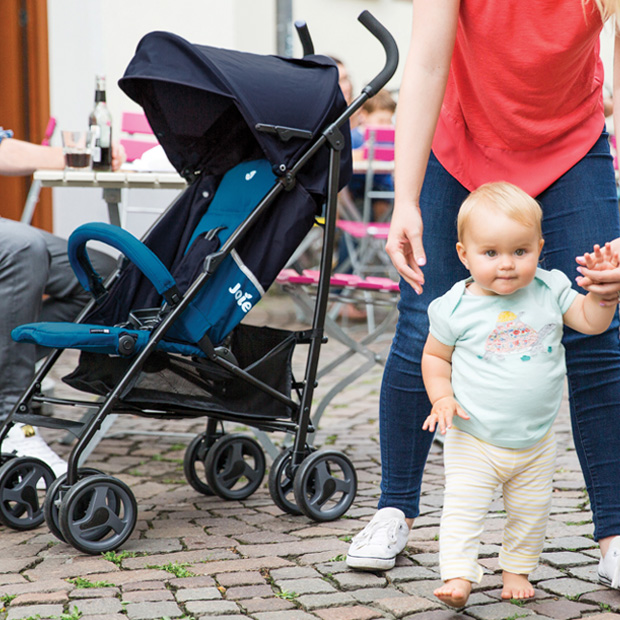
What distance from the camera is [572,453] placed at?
403 cm

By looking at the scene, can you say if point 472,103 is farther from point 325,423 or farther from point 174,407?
point 325,423

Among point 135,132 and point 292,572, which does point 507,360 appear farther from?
point 135,132

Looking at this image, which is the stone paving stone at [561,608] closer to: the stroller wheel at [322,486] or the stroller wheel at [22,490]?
the stroller wheel at [322,486]

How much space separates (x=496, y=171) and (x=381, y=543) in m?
0.99

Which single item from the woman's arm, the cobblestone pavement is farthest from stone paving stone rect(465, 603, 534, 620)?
the woman's arm

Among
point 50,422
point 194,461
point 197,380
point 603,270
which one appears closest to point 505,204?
point 603,270

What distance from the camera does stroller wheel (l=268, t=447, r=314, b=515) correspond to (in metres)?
3.13

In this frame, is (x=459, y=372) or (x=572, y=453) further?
(x=572, y=453)

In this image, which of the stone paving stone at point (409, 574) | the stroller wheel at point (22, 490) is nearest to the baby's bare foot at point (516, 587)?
the stone paving stone at point (409, 574)

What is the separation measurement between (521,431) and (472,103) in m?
0.85

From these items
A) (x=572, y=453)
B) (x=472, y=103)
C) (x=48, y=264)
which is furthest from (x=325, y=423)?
(x=472, y=103)

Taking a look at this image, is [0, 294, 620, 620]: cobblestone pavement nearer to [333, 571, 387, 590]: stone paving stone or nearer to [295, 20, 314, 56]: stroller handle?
[333, 571, 387, 590]: stone paving stone

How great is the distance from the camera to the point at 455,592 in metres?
2.17

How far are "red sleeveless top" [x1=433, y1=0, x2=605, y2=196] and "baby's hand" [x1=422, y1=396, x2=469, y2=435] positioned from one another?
612 millimetres
